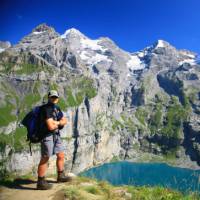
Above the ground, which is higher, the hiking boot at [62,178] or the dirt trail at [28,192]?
the hiking boot at [62,178]

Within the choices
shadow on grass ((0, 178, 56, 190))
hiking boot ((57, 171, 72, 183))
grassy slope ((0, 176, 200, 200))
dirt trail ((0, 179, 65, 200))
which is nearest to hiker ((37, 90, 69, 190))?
dirt trail ((0, 179, 65, 200))

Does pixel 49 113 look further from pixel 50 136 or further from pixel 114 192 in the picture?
pixel 114 192

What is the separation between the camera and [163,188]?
13.6m

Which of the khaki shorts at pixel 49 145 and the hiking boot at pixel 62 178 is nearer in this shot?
the khaki shorts at pixel 49 145

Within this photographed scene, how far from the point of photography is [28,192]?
13.8 m

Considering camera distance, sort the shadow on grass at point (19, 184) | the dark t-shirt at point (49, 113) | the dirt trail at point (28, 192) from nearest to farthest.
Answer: the dirt trail at point (28, 192)
the dark t-shirt at point (49, 113)
the shadow on grass at point (19, 184)

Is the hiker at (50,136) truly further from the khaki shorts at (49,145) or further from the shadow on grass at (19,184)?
the shadow on grass at (19,184)

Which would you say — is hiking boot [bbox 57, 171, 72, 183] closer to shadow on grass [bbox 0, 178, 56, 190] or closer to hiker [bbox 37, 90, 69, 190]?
hiker [bbox 37, 90, 69, 190]

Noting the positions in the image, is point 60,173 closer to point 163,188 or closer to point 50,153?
point 50,153

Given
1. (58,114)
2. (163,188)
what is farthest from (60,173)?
(163,188)

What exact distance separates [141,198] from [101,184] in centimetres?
338

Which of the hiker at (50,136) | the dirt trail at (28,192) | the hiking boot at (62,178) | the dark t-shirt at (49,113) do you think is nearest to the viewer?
the dirt trail at (28,192)

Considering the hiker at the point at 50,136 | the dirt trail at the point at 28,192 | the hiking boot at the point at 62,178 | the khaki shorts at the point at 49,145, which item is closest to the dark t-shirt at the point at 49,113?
the hiker at the point at 50,136

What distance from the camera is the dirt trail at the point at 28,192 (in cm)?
1295
